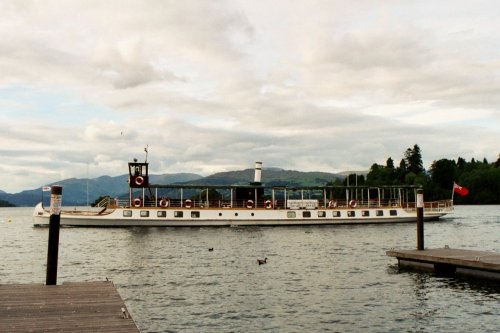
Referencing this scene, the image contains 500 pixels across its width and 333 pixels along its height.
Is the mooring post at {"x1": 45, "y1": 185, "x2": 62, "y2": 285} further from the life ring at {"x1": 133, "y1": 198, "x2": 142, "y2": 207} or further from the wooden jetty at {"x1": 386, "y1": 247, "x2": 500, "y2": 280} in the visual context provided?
the life ring at {"x1": 133, "y1": 198, "x2": 142, "y2": 207}

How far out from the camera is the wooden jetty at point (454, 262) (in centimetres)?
2628

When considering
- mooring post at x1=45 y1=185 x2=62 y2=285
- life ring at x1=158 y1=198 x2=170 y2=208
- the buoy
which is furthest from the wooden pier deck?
life ring at x1=158 y1=198 x2=170 y2=208

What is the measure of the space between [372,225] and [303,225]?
35.2 feet

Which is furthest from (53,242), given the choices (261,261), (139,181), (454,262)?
(139,181)

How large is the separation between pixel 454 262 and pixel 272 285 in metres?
9.98

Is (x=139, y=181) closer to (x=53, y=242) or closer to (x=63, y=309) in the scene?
(x=53, y=242)

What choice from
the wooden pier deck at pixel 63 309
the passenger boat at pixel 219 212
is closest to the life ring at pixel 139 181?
the passenger boat at pixel 219 212

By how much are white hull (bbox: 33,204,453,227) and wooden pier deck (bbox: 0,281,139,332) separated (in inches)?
2167

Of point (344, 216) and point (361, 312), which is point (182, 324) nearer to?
point (361, 312)

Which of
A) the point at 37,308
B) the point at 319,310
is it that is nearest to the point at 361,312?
the point at 319,310

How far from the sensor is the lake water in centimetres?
2047

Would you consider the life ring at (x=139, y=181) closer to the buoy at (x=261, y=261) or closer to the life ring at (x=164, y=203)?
the life ring at (x=164, y=203)

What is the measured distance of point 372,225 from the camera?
80312 mm

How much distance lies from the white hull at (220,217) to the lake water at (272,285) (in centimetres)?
1739
